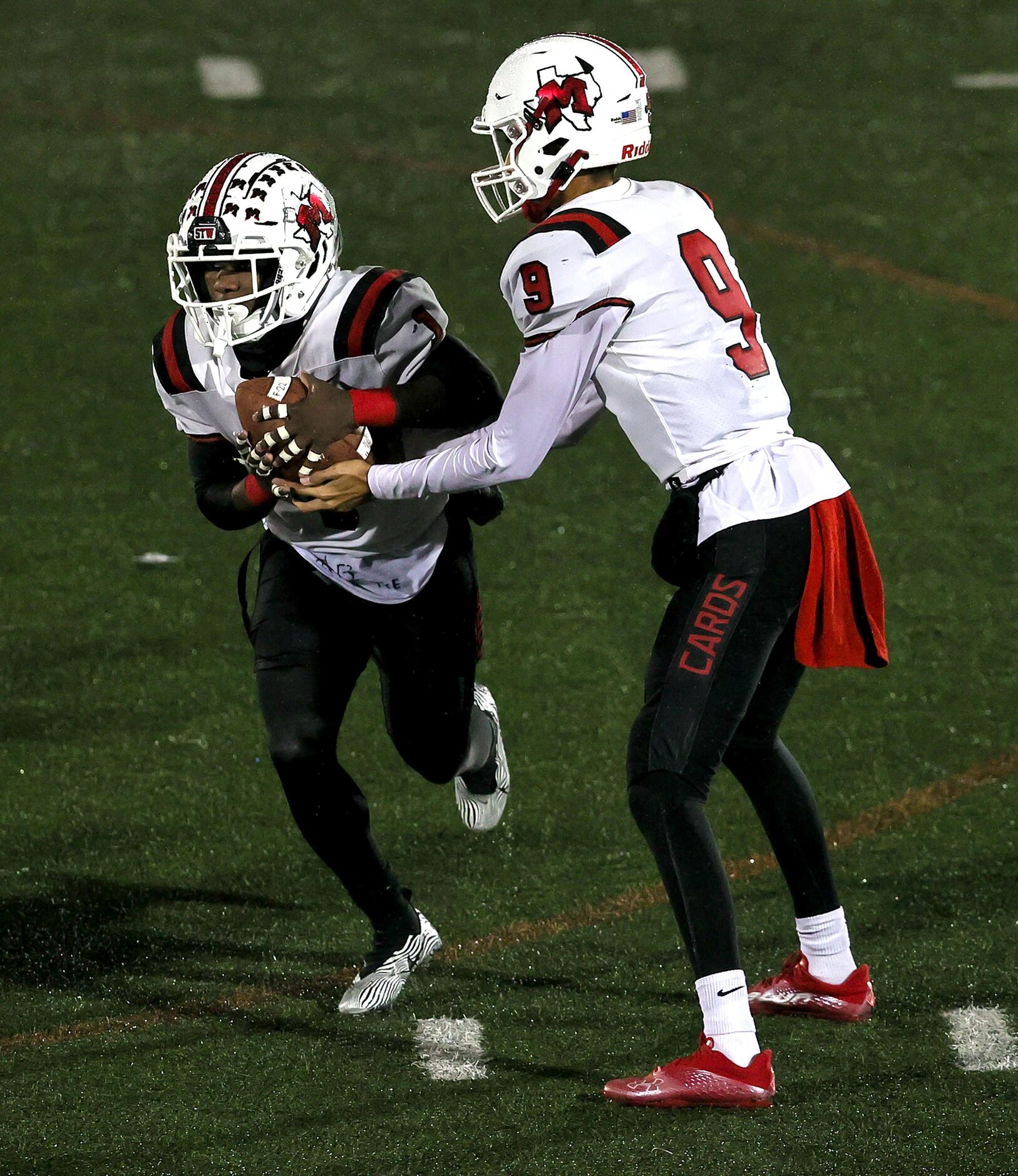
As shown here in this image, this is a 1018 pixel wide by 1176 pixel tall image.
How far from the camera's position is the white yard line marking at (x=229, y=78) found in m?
11.8

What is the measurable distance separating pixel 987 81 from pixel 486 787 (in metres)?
9.20

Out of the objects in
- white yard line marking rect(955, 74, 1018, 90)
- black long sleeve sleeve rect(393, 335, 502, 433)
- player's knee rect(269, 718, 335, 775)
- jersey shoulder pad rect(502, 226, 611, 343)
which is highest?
jersey shoulder pad rect(502, 226, 611, 343)

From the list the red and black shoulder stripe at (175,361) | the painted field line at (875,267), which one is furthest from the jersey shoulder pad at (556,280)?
the painted field line at (875,267)

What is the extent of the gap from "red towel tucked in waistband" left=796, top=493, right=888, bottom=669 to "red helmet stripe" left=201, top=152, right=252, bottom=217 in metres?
1.38

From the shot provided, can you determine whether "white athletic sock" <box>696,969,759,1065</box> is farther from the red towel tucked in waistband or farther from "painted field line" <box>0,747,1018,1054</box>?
"painted field line" <box>0,747,1018,1054</box>

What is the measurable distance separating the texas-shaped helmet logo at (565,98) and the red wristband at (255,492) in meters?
0.96

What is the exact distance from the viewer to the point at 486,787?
14.9 feet

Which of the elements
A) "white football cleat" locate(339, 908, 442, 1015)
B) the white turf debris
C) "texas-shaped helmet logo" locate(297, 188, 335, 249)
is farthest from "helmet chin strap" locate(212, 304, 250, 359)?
the white turf debris

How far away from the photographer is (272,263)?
3.65 meters

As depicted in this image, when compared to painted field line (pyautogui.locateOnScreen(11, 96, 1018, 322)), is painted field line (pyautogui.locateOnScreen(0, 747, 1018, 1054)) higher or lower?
lower

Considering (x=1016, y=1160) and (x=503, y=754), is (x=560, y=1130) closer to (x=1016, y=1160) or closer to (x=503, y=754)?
(x=1016, y=1160)

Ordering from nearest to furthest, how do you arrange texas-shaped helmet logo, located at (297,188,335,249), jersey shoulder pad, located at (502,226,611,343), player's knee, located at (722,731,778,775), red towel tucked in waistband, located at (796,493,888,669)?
jersey shoulder pad, located at (502,226,611,343), red towel tucked in waistband, located at (796,493,888,669), player's knee, located at (722,731,778,775), texas-shaped helmet logo, located at (297,188,335,249)

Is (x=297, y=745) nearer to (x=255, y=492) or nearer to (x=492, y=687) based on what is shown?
(x=255, y=492)

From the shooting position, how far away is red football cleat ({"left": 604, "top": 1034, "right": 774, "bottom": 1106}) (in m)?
3.21
